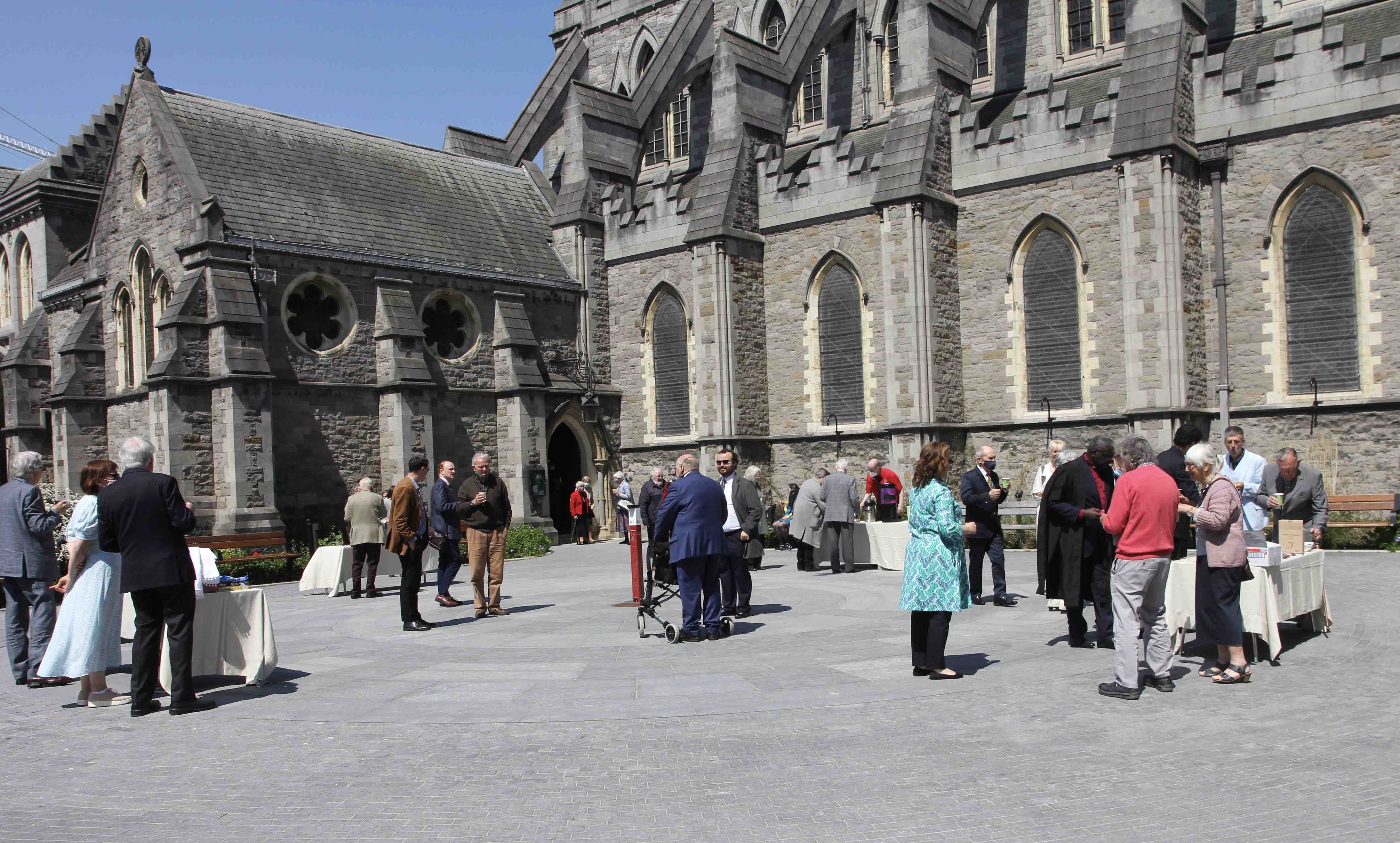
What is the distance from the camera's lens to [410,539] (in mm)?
11281

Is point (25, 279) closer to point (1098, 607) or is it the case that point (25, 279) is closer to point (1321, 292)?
point (1098, 607)

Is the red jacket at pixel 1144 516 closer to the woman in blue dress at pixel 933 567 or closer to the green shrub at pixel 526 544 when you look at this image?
the woman in blue dress at pixel 933 567

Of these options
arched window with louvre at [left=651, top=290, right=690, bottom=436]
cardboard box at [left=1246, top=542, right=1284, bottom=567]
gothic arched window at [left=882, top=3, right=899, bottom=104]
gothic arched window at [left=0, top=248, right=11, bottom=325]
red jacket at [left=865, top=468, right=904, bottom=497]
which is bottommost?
cardboard box at [left=1246, top=542, right=1284, bottom=567]

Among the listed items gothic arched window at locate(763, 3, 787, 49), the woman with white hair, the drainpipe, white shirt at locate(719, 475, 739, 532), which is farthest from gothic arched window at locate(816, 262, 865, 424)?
white shirt at locate(719, 475, 739, 532)

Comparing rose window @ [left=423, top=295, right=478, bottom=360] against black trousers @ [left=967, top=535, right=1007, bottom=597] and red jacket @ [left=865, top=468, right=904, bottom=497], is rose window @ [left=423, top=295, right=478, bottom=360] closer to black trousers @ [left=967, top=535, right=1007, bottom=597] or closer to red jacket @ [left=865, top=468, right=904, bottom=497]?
red jacket @ [left=865, top=468, right=904, bottom=497]

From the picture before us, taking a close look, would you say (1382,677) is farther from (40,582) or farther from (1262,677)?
(40,582)

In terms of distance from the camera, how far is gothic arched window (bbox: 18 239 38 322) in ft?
99.9

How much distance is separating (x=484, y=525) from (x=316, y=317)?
1323 centimetres

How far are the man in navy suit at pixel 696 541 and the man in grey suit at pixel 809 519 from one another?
20.7ft

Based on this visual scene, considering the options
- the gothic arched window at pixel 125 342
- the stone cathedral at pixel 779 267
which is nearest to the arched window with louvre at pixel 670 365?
the stone cathedral at pixel 779 267

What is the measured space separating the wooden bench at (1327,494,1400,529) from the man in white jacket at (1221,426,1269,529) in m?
7.08

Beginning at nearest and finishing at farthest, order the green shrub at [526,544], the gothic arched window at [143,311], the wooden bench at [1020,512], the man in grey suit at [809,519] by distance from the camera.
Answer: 1. the man in grey suit at [809,519]
2. the wooden bench at [1020,512]
3. the green shrub at [526,544]
4. the gothic arched window at [143,311]

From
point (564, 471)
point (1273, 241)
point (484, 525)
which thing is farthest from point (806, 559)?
point (564, 471)

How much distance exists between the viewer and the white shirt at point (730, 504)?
11547mm
